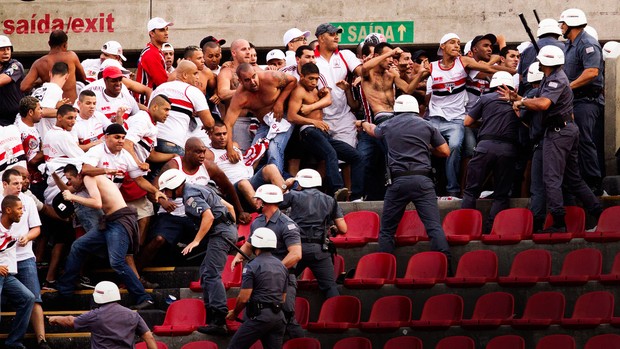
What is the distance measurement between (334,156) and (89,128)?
274 cm

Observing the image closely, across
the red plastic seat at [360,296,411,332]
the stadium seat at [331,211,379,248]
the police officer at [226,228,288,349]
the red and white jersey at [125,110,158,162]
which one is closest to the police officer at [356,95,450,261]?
the stadium seat at [331,211,379,248]

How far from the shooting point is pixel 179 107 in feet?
53.7

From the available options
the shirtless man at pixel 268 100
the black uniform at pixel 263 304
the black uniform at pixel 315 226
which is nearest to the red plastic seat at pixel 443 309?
the black uniform at pixel 315 226

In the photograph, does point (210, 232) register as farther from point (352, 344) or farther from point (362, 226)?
point (362, 226)

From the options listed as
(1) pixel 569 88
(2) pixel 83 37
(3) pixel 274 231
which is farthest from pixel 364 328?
(2) pixel 83 37

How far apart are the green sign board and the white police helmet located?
992 centimetres

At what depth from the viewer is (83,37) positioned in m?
23.4

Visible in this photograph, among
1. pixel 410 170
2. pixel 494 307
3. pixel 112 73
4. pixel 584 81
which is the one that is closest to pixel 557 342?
pixel 494 307

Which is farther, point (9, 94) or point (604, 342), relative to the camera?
point (9, 94)

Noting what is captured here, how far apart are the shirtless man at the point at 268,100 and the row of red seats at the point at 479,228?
1.32 metres

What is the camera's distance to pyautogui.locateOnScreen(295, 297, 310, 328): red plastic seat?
14.6 meters

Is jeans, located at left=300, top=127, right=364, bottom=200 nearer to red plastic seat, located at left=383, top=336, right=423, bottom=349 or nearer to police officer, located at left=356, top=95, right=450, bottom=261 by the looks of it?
police officer, located at left=356, top=95, right=450, bottom=261

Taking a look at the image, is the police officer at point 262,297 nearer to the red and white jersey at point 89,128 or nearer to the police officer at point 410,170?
the police officer at point 410,170

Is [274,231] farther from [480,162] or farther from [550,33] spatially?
[550,33]
